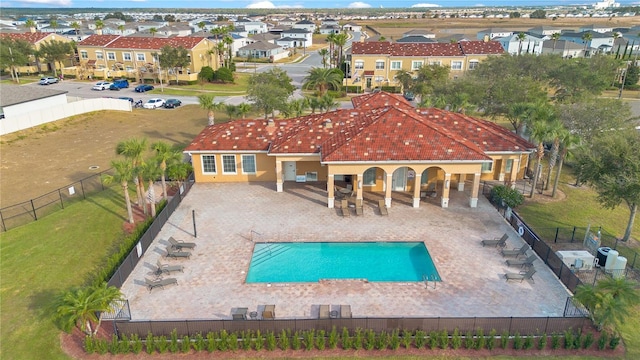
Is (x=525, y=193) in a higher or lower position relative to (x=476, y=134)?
lower

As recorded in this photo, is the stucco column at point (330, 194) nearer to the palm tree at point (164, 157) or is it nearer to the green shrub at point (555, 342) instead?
the palm tree at point (164, 157)

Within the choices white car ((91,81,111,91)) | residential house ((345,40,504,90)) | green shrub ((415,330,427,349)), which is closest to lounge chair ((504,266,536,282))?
green shrub ((415,330,427,349))

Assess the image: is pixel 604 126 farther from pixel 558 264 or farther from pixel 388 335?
pixel 388 335

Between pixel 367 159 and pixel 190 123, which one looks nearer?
pixel 367 159

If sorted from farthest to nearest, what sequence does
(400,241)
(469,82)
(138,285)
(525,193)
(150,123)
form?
1. (150,123)
2. (469,82)
3. (525,193)
4. (400,241)
5. (138,285)

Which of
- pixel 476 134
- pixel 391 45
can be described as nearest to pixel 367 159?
pixel 476 134

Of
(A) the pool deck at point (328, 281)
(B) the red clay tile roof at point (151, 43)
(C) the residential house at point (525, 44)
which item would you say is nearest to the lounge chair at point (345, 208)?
(A) the pool deck at point (328, 281)

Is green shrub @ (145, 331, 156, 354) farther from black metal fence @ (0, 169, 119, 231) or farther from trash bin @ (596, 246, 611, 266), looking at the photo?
trash bin @ (596, 246, 611, 266)
